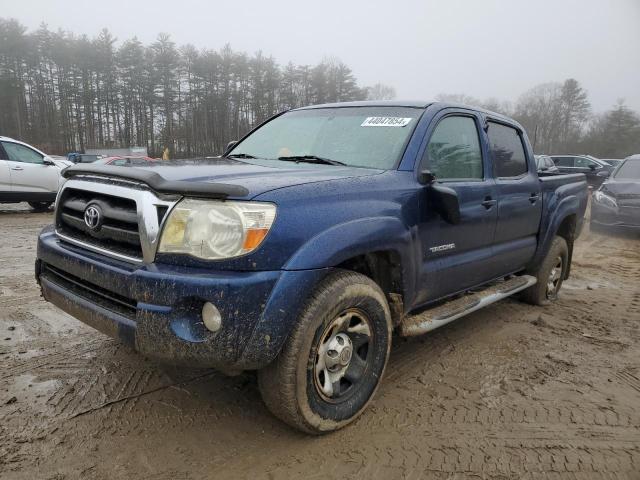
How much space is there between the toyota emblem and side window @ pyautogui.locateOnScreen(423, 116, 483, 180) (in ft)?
6.55

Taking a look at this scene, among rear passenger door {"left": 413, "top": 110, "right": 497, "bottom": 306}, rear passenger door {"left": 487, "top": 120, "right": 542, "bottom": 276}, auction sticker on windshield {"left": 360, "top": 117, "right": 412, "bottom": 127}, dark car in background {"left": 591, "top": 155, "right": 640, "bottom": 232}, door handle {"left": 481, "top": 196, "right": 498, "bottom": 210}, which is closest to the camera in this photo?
rear passenger door {"left": 413, "top": 110, "right": 497, "bottom": 306}

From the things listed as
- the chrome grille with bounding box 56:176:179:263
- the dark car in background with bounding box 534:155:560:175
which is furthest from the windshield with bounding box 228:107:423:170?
the dark car in background with bounding box 534:155:560:175

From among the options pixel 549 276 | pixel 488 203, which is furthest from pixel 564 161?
pixel 488 203

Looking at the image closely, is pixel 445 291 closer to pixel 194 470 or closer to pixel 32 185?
pixel 194 470

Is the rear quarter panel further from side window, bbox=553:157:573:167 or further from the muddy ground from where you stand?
side window, bbox=553:157:573:167

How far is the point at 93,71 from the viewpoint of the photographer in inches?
1987

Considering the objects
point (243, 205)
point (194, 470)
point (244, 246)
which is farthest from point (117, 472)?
point (243, 205)

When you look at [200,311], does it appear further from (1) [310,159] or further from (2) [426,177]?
(2) [426,177]

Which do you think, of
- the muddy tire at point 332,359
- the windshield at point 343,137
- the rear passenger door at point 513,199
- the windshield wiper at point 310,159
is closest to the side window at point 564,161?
the rear passenger door at point 513,199

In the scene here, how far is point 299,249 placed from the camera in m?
2.23

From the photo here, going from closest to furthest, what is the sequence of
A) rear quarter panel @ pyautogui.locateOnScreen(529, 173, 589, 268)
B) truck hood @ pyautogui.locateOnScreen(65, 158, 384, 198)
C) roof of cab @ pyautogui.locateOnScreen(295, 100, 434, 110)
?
truck hood @ pyautogui.locateOnScreen(65, 158, 384, 198), roof of cab @ pyautogui.locateOnScreen(295, 100, 434, 110), rear quarter panel @ pyautogui.locateOnScreen(529, 173, 589, 268)

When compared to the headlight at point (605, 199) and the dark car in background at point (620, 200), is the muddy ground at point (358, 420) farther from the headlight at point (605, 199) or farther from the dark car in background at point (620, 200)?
the headlight at point (605, 199)

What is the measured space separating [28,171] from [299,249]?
11.1 m

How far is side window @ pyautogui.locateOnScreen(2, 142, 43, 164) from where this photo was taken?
35.8 ft
